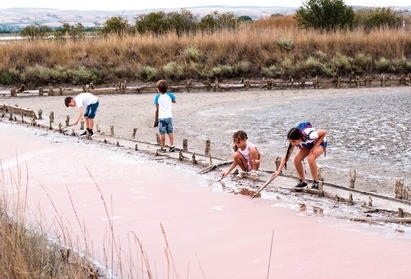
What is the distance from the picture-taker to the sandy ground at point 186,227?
6.03 metres

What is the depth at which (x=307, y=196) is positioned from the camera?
8094mm

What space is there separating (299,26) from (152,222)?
24927 mm

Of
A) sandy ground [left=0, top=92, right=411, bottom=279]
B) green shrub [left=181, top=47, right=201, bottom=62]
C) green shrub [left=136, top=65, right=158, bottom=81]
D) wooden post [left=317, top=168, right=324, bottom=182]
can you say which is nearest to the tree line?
green shrub [left=181, top=47, right=201, bottom=62]

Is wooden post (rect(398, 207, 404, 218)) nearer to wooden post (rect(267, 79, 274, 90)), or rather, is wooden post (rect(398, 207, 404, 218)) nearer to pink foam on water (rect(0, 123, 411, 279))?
pink foam on water (rect(0, 123, 411, 279))

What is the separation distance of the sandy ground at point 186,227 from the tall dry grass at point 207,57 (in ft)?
42.6

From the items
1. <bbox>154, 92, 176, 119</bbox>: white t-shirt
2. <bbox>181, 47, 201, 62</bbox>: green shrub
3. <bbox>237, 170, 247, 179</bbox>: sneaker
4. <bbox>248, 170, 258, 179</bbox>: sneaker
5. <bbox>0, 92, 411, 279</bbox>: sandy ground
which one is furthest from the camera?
<bbox>181, 47, 201, 62</bbox>: green shrub

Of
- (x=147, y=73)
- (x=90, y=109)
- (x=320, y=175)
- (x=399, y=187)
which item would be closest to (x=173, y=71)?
(x=147, y=73)

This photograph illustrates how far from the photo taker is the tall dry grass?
77.5ft

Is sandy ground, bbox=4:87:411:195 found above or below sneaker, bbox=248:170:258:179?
below

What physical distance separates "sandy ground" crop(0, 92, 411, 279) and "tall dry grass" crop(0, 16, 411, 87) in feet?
42.6

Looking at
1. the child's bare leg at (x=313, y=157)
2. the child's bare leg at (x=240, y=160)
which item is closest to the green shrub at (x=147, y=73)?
the child's bare leg at (x=240, y=160)

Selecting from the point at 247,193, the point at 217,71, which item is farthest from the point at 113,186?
the point at 217,71

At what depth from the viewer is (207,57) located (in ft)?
81.6

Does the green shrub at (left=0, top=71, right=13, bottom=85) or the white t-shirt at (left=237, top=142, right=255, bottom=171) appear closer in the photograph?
the white t-shirt at (left=237, top=142, right=255, bottom=171)
